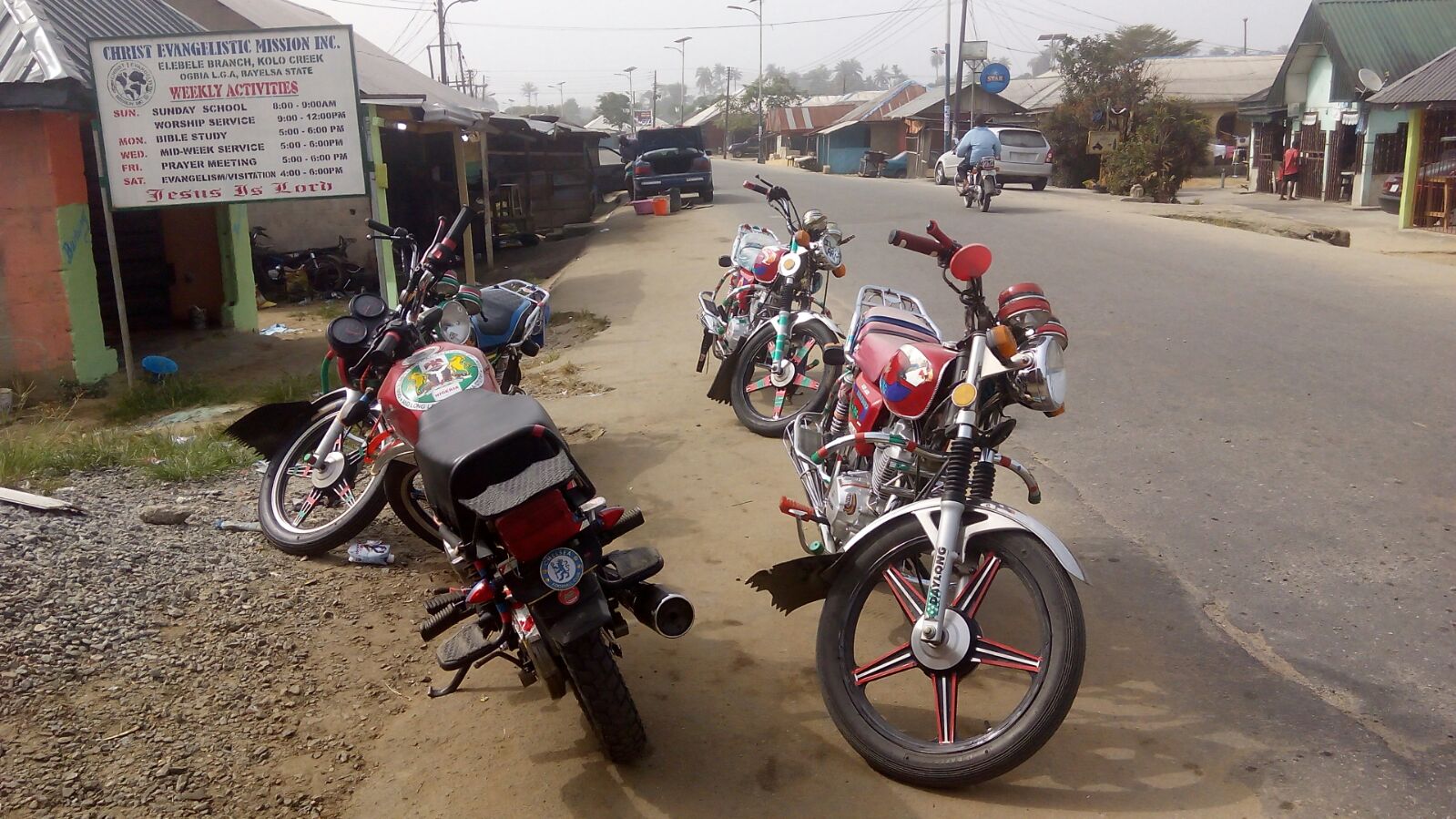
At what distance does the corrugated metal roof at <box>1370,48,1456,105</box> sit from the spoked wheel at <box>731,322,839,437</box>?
15857mm

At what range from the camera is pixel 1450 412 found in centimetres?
607

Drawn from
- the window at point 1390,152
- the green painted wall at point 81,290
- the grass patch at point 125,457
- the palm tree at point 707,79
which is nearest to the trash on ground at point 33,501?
the grass patch at point 125,457

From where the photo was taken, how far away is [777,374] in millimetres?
6023

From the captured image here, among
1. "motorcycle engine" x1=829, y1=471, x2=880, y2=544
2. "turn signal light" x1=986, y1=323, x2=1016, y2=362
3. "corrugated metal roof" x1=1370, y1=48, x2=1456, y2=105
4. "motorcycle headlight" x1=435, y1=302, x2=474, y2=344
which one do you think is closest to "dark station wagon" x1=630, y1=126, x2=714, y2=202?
"corrugated metal roof" x1=1370, y1=48, x2=1456, y2=105

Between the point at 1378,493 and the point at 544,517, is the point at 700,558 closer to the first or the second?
the point at 544,517

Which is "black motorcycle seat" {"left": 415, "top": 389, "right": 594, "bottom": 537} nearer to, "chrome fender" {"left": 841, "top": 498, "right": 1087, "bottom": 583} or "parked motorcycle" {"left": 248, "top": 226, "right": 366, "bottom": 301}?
"chrome fender" {"left": 841, "top": 498, "right": 1087, "bottom": 583}

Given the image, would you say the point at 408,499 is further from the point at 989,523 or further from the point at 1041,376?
the point at 1041,376

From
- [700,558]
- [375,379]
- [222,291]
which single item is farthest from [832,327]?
[222,291]

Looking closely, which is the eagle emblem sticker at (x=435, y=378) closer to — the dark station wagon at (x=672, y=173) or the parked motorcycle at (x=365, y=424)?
the parked motorcycle at (x=365, y=424)

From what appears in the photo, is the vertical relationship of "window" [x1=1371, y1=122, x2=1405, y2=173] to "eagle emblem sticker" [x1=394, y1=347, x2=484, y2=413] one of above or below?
above

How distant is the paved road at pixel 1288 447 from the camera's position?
3.67 meters

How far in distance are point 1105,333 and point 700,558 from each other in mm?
4957

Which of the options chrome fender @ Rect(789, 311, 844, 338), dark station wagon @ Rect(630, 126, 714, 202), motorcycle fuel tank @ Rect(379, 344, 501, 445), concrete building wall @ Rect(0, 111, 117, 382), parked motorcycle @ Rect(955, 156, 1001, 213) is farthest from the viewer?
dark station wagon @ Rect(630, 126, 714, 202)

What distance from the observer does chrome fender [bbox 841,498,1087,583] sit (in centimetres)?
280
